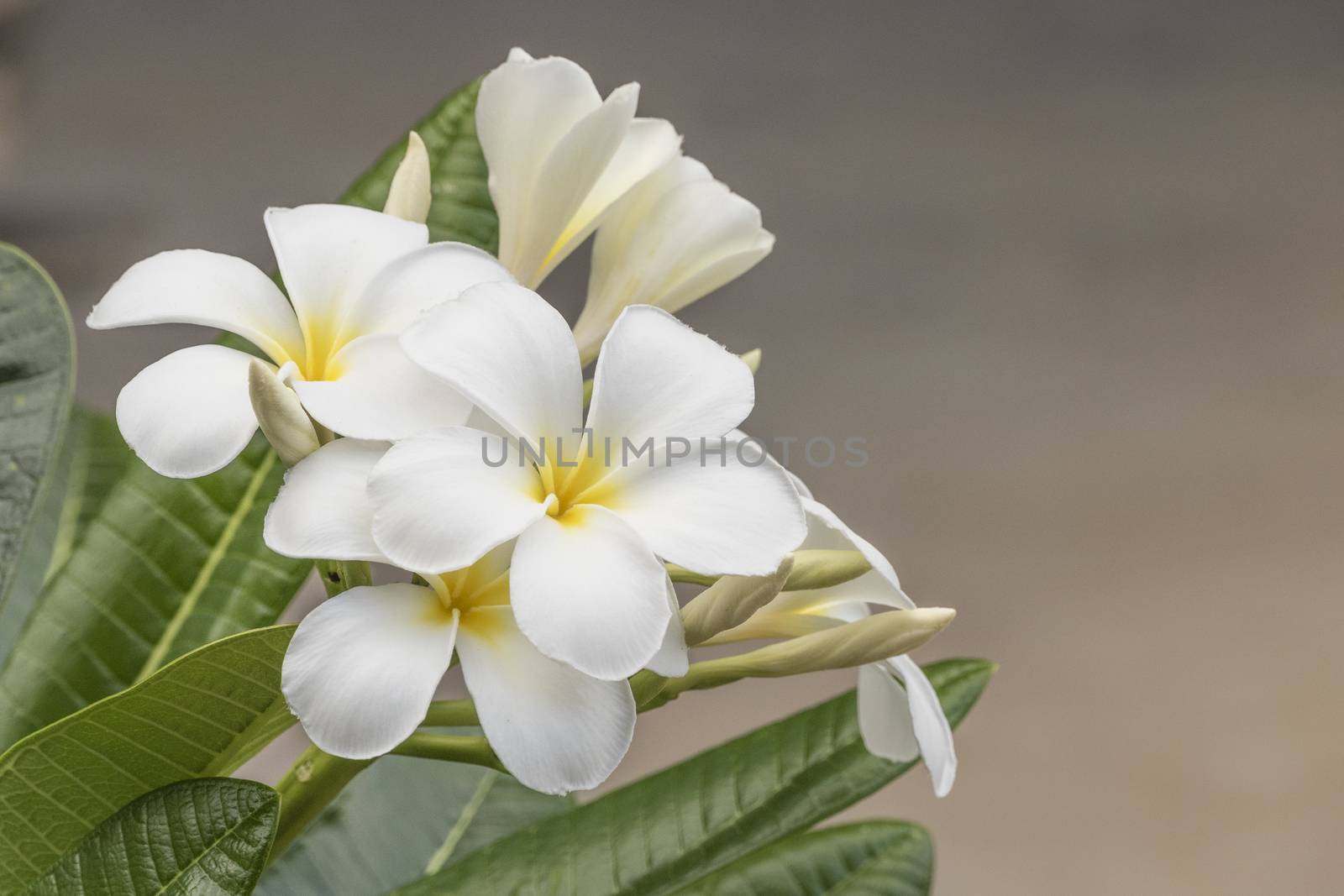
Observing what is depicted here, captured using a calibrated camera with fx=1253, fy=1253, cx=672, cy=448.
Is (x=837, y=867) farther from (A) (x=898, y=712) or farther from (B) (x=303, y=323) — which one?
(B) (x=303, y=323)

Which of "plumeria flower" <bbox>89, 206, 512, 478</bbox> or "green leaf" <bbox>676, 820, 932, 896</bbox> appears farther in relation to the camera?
"green leaf" <bbox>676, 820, 932, 896</bbox>

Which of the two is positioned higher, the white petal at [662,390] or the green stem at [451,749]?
the white petal at [662,390]

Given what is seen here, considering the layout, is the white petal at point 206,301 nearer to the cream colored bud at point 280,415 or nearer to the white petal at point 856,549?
the cream colored bud at point 280,415

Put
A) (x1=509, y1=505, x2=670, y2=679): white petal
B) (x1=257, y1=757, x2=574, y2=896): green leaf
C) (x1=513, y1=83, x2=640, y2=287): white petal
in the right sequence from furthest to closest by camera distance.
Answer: (x1=257, y1=757, x2=574, y2=896): green leaf → (x1=513, y1=83, x2=640, y2=287): white petal → (x1=509, y1=505, x2=670, y2=679): white petal

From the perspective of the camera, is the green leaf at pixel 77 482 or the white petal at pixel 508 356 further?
the green leaf at pixel 77 482

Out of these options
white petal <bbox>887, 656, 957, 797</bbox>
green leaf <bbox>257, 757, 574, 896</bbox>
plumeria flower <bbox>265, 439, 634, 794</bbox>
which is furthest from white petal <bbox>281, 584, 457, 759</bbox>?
green leaf <bbox>257, 757, 574, 896</bbox>

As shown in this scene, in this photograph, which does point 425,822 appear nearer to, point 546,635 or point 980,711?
point 546,635

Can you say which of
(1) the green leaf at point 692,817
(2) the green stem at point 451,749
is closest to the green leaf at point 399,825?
(1) the green leaf at point 692,817

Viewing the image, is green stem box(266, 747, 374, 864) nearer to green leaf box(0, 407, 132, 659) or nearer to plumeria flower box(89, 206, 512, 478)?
plumeria flower box(89, 206, 512, 478)
